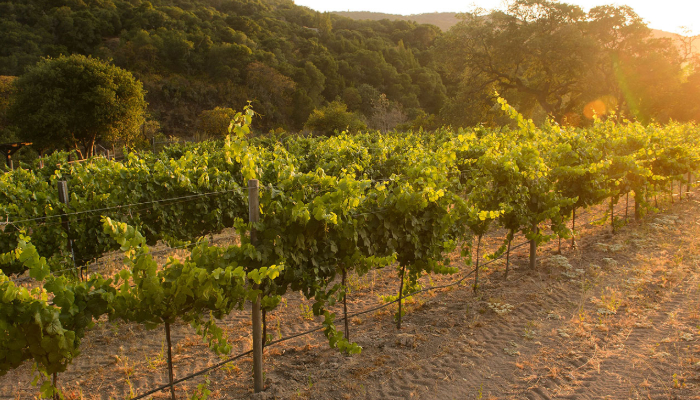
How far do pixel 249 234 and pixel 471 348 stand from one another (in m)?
2.55

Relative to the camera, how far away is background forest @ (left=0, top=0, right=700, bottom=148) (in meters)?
27.8

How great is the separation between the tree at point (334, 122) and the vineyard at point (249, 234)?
71.9 feet

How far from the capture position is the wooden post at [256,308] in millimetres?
3585

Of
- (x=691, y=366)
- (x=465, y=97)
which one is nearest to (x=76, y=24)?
(x=465, y=97)

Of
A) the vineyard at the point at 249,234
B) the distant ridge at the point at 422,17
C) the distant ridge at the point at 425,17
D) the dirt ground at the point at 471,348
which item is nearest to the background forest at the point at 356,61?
the vineyard at the point at 249,234

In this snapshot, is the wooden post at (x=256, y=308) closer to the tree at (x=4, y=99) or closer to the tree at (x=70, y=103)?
the tree at (x=70, y=103)

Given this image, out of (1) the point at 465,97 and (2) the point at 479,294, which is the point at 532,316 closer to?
(2) the point at 479,294

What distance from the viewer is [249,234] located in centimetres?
448

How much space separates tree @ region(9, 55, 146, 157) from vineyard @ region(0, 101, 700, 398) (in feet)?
54.7

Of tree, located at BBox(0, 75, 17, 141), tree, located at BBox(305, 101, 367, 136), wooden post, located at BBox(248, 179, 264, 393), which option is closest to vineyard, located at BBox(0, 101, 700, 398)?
wooden post, located at BBox(248, 179, 264, 393)

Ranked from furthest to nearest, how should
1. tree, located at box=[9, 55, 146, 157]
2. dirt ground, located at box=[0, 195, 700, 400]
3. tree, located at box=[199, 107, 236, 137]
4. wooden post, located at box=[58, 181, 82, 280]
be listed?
1. tree, located at box=[199, 107, 236, 137]
2. tree, located at box=[9, 55, 146, 157]
3. wooden post, located at box=[58, 181, 82, 280]
4. dirt ground, located at box=[0, 195, 700, 400]

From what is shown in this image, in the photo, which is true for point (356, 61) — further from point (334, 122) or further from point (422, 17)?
point (422, 17)

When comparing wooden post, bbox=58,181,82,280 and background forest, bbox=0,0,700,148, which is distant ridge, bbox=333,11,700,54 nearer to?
background forest, bbox=0,0,700,148

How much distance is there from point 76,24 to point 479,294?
47.3 meters
